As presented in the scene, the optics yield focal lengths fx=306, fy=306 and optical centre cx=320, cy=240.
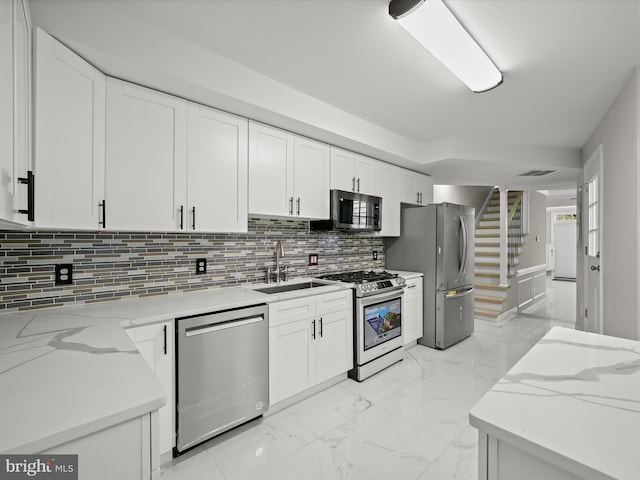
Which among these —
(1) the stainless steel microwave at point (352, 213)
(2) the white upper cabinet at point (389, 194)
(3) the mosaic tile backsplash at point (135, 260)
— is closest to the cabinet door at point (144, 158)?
(3) the mosaic tile backsplash at point (135, 260)

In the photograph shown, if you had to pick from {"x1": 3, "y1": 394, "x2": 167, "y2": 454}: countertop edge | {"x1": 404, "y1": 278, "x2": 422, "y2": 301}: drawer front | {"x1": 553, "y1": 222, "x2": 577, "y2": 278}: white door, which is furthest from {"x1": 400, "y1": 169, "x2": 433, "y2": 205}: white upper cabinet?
{"x1": 553, "y1": 222, "x2": 577, "y2": 278}: white door

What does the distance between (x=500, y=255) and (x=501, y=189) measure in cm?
115

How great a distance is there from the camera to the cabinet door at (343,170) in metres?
3.05

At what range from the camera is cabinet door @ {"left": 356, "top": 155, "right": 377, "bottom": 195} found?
3.31 m

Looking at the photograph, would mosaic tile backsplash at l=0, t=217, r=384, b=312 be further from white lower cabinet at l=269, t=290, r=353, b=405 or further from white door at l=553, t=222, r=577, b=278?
white door at l=553, t=222, r=577, b=278

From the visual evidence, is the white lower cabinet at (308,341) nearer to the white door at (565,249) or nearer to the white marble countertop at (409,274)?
the white marble countertop at (409,274)

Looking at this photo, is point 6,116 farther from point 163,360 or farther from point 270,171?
point 270,171

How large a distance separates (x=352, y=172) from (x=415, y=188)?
1.29 metres

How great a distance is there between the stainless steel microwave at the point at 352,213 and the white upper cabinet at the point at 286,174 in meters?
0.09

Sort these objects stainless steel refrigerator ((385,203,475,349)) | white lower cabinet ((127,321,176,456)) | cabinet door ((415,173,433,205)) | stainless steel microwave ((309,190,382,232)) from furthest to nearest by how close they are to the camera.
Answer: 1. cabinet door ((415,173,433,205))
2. stainless steel refrigerator ((385,203,475,349))
3. stainless steel microwave ((309,190,382,232))
4. white lower cabinet ((127,321,176,456))

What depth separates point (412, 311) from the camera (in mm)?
3660

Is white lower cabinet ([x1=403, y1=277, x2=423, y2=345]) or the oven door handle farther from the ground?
the oven door handle

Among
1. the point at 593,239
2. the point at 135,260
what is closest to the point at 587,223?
the point at 593,239

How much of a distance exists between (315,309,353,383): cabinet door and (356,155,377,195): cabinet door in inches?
53.4
